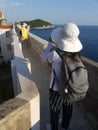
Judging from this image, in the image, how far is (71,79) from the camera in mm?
3795

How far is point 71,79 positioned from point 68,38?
0.59m

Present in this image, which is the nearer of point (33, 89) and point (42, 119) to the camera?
point (33, 89)

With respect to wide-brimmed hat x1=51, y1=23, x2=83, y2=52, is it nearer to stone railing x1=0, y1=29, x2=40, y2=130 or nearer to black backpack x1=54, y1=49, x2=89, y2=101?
black backpack x1=54, y1=49, x2=89, y2=101

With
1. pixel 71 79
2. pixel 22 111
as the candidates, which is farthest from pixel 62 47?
pixel 22 111

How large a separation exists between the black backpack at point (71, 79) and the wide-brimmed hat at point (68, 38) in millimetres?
143

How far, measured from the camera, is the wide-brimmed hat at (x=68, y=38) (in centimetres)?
387

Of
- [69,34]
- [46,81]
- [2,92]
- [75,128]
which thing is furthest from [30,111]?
[2,92]

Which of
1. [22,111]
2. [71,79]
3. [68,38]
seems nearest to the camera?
[22,111]

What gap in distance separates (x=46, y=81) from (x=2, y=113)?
5.79 meters

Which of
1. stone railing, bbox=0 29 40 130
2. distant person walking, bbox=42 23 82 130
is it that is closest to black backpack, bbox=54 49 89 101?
distant person walking, bbox=42 23 82 130

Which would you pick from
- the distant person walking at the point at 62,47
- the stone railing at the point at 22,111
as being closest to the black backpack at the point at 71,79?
the distant person walking at the point at 62,47

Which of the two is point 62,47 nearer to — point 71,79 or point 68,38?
point 68,38

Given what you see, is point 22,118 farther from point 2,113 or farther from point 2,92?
point 2,92

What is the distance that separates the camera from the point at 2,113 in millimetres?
3182
